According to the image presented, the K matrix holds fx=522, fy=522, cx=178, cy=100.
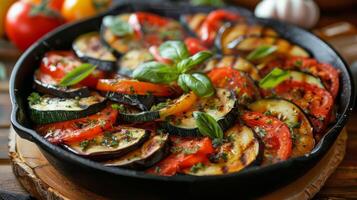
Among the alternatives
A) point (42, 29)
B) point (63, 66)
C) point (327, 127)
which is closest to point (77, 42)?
point (63, 66)

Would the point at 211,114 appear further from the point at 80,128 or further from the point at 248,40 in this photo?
the point at 248,40

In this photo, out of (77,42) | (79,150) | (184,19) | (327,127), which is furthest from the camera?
(184,19)

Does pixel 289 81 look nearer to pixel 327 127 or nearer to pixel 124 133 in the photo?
pixel 327 127

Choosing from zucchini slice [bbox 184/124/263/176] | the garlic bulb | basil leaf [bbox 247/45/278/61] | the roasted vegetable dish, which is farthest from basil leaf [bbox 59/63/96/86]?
the garlic bulb

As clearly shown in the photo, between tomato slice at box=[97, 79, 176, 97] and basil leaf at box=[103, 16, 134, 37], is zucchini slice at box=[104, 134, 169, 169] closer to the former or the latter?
tomato slice at box=[97, 79, 176, 97]

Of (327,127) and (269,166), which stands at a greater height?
(269,166)

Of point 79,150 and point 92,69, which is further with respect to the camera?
point 92,69
